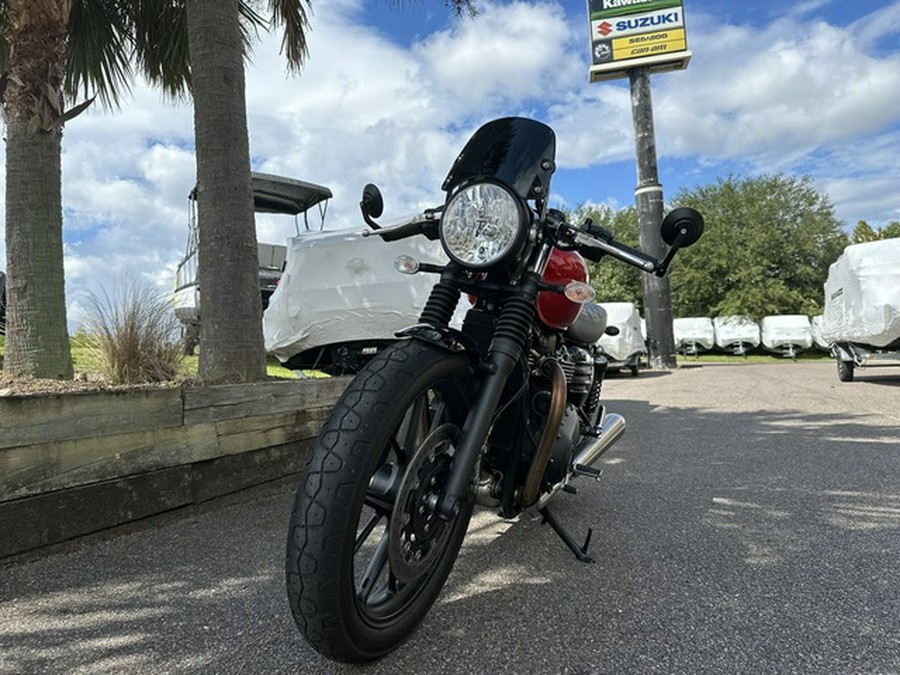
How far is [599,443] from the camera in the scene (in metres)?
2.94

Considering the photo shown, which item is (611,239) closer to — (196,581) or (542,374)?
(542,374)

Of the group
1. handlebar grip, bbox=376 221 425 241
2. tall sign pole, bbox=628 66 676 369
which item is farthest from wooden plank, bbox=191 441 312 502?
tall sign pole, bbox=628 66 676 369

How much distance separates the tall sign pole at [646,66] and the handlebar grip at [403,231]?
695 inches

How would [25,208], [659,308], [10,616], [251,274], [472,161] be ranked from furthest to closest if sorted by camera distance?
1. [659,308]
2. [251,274]
3. [25,208]
4. [472,161]
5. [10,616]

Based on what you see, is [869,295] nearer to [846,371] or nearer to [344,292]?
[846,371]

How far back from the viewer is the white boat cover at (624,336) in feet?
47.5

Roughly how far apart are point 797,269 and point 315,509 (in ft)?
122

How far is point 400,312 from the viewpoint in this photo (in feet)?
24.2

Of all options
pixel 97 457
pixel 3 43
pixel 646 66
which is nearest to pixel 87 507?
pixel 97 457

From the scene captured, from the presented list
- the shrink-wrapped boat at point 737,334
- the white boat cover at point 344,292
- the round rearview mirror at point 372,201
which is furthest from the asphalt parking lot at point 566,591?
the shrink-wrapped boat at point 737,334

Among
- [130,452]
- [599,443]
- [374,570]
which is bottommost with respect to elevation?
[374,570]

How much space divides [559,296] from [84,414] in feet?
7.16

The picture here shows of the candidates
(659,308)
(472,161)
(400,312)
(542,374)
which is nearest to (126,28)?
(400,312)

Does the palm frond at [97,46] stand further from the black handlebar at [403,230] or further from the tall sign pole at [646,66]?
the tall sign pole at [646,66]
